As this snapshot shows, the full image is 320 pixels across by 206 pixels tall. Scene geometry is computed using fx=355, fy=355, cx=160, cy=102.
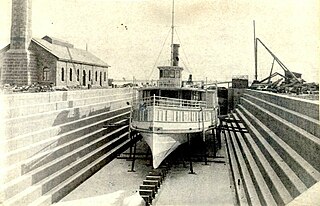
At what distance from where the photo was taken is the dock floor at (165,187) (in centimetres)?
816

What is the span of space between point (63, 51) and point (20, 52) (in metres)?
1.86

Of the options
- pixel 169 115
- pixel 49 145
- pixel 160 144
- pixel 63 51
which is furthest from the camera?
pixel 63 51

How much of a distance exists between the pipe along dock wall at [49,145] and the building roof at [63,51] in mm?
3052

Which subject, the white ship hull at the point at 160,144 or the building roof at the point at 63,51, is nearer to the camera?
the white ship hull at the point at 160,144

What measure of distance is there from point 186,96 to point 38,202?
294 inches

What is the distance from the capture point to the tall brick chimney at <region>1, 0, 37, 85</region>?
14133mm

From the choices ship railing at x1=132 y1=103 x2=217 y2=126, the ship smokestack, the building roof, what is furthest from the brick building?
ship railing at x1=132 y1=103 x2=217 y2=126

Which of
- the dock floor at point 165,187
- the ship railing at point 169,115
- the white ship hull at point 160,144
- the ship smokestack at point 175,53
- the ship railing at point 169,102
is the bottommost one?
the dock floor at point 165,187

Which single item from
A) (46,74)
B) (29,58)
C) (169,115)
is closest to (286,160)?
(169,115)

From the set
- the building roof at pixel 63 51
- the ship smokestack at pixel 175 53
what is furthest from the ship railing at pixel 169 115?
the building roof at pixel 63 51

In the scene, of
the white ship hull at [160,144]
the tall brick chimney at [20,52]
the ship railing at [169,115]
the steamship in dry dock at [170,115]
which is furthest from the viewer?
the tall brick chimney at [20,52]

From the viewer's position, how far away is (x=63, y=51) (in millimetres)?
15742

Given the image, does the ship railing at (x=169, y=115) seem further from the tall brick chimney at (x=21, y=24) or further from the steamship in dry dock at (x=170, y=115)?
the tall brick chimney at (x=21, y=24)

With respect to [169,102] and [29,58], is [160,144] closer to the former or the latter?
[169,102]
